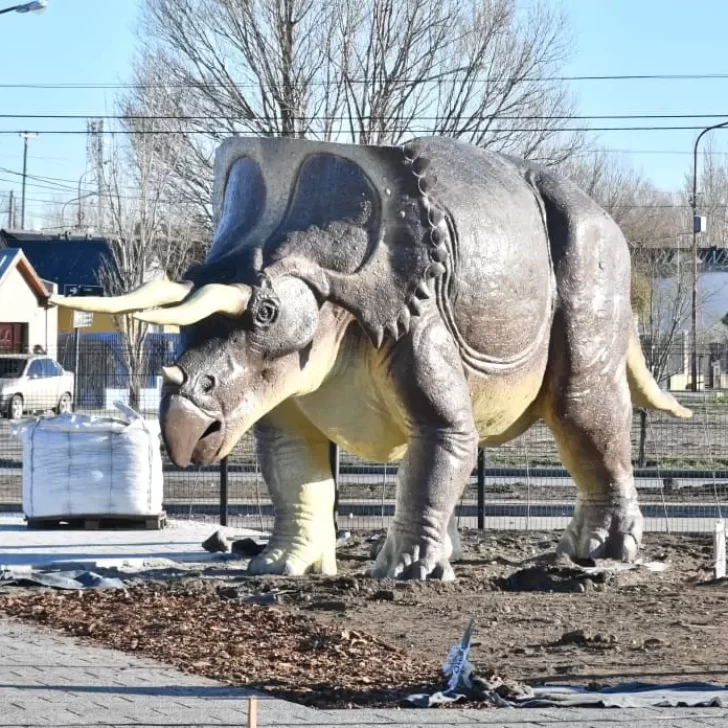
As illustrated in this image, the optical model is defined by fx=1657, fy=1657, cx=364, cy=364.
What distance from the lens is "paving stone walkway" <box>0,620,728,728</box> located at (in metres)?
6.15

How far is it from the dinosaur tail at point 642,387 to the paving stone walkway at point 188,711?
570cm

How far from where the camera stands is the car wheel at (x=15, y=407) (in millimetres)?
32781

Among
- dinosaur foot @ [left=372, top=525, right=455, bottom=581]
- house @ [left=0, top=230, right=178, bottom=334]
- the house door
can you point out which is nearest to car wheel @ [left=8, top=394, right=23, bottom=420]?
the house door

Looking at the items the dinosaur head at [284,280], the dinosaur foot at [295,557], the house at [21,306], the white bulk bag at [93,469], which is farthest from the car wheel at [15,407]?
the dinosaur head at [284,280]

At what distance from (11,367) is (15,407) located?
50.5 inches

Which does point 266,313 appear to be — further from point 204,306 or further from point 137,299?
point 137,299

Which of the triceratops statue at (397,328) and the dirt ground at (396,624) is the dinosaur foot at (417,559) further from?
the dirt ground at (396,624)

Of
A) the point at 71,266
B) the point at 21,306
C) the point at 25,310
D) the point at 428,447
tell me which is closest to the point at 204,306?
the point at 428,447

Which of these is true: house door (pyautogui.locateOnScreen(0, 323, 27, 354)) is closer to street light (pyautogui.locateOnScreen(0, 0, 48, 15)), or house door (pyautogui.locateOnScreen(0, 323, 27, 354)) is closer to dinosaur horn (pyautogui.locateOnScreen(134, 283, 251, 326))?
street light (pyautogui.locateOnScreen(0, 0, 48, 15))

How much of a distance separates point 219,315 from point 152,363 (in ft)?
79.8

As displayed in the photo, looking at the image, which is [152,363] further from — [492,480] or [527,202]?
[527,202]

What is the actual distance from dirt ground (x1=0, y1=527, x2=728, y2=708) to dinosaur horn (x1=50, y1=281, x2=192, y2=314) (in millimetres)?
1678

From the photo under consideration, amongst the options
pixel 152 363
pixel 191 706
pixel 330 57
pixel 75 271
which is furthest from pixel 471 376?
pixel 75 271

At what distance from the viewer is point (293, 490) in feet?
34.9
